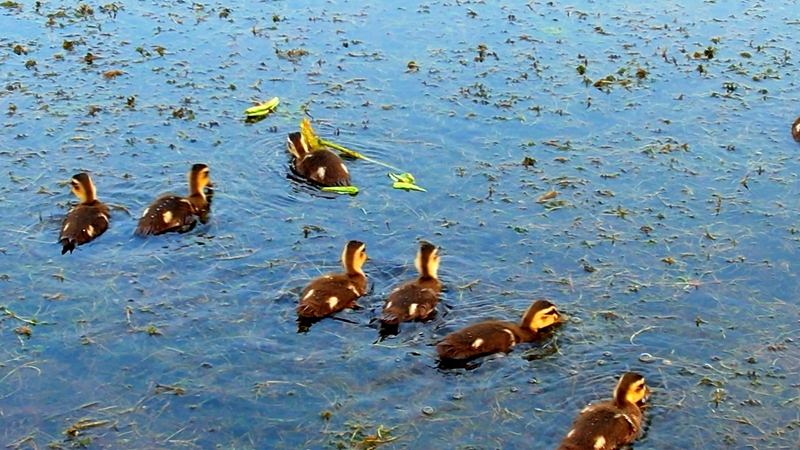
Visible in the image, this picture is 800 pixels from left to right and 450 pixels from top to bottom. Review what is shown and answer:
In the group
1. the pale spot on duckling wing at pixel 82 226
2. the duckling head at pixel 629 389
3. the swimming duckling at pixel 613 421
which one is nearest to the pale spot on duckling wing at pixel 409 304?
the swimming duckling at pixel 613 421

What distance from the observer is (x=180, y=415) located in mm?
7059

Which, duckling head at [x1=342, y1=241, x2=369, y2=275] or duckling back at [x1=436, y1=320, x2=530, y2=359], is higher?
duckling head at [x1=342, y1=241, x2=369, y2=275]

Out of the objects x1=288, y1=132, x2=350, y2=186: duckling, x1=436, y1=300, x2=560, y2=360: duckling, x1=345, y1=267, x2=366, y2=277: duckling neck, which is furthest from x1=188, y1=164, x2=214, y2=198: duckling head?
x1=436, y1=300, x2=560, y2=360: duckling

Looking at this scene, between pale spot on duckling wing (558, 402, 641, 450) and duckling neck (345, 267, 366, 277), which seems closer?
pale spot on duckling wing (558, 402, 641, 450)

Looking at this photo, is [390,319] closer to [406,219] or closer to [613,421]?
[406,219]

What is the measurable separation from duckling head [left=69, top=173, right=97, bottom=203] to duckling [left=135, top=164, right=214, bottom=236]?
0.51 metres

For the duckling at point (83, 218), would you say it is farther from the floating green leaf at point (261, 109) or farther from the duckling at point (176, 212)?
the floating green leaf at point (261, 109)

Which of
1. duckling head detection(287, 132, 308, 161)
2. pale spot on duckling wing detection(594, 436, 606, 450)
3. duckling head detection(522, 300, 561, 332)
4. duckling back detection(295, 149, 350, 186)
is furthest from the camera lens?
duckling head detection(287, 132, 308, 161)

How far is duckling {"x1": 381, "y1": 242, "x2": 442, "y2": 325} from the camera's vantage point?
8070 millimetres

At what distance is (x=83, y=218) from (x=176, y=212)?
778 mm

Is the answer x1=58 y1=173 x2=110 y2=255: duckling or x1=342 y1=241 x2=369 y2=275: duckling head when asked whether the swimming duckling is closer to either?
x1=342 y1=241 x2=369 y2=275: duckling head

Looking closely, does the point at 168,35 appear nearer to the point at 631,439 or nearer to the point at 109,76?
the point at 109,76

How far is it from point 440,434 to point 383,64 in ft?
22.9

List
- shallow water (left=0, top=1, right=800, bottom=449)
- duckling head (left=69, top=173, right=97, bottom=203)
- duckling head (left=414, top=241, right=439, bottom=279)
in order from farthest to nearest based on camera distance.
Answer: duckling head (left=69, top=173, right=97, bottom=203) → duckling head (left=414, top=241, right=439, bottom=279) → shallow water (left=0, top=1, right=800, bottom=449)
